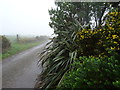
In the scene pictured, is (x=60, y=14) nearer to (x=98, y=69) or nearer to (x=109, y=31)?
(x=109, y=31)

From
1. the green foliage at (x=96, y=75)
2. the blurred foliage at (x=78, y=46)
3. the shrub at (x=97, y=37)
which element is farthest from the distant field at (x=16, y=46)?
the green foliage at (x=96, y=75)

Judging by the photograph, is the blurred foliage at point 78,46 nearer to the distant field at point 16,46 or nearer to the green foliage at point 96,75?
the green foliage at point 96,75

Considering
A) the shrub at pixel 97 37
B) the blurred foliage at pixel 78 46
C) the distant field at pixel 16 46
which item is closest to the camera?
the blurred foliage at pixel 78 46

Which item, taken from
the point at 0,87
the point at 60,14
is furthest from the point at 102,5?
the point at 0,87

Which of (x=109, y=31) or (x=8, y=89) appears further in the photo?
(x=8, y=89)

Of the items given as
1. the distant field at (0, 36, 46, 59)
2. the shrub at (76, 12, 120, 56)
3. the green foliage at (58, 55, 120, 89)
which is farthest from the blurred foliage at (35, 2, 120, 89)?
the distant field at (0, 36, 46, 59)

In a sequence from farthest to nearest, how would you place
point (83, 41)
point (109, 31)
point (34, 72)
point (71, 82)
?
1. point (34, 72)
2. point (83, 41)
3. point (109, 31)
4. point (71, 82)

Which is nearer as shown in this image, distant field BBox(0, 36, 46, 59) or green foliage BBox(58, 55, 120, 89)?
green foliage BBox(58, 55, 120, 89)

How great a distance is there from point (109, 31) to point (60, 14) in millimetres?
3611

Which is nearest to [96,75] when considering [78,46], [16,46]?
[78,46]

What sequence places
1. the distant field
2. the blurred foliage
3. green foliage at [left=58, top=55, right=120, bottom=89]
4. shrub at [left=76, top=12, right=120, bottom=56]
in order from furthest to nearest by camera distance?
the distant field < shrub at [left=76, top=12, right=120, bottom=56] < the blurred foliage < green foliage at [left=58, top=55, right=120, bottom=89]

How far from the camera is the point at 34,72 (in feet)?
20.9

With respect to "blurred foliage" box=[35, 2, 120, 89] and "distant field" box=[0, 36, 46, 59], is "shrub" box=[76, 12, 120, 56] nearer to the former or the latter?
"blurred foliage" box=[35, 2, 120, 89]

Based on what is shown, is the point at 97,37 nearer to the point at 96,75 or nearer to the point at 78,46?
the point at 78,46
